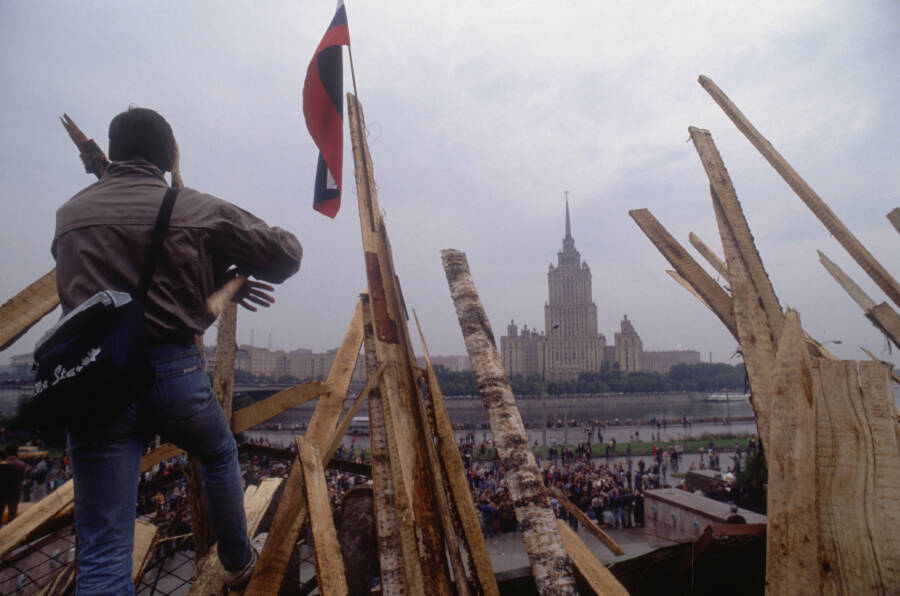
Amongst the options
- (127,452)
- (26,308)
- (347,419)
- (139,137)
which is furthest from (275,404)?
(26,308)

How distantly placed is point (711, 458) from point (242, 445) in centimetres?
3017

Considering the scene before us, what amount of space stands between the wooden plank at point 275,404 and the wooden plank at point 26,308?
3.65 ft

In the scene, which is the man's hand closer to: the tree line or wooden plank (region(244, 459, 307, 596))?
wooden plank (region(244, 459, 307, 596))

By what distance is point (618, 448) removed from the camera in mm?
33375

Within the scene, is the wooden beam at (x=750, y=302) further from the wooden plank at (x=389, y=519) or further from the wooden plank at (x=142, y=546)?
the wooden plank at (x=142, y=546)

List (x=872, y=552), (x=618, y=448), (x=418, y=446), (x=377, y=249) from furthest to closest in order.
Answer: (x=618, y=448) → (x=377, y=249) → (x=418, y=446) → (x=872, y=552)

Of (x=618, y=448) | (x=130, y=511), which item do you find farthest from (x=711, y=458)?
(x=130, y=511)

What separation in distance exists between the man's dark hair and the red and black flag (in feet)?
5.20

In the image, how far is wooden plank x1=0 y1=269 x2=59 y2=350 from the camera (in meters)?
2.22

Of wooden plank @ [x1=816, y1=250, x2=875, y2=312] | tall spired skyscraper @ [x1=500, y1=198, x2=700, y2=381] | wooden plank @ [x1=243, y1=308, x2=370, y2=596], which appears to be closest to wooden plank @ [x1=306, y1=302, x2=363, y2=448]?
wooden plank @ [x1=243, y1=308, x2=370, y2=596]

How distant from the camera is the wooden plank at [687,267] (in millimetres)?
2238

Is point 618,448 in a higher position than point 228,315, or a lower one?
lower

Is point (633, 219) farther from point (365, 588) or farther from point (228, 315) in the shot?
point (365, 588)

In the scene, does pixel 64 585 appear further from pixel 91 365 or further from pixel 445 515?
pixel 445 515
